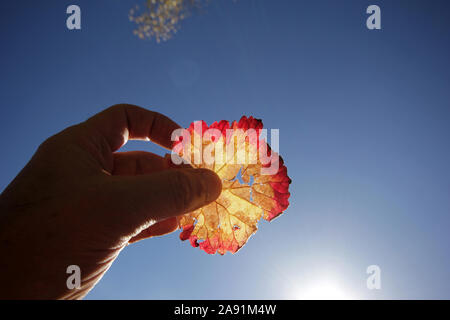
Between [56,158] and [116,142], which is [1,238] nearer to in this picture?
[56,158]

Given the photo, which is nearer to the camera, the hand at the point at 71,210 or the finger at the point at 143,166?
the hand at the point at 71,210

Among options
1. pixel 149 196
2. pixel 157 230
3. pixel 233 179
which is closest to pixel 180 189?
pixel 149 196

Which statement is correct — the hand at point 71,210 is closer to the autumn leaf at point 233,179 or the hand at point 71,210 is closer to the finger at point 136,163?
the autumn leaf at point 233,179

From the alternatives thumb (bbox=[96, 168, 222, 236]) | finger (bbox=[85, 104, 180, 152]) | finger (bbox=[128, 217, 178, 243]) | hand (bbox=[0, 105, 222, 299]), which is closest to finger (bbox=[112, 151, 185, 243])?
finger (bbox=[128, 217, 178, 243])

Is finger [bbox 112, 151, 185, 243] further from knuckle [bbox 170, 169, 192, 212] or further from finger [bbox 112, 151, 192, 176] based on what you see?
knuckle [bbox 170, 169, 192, 212]

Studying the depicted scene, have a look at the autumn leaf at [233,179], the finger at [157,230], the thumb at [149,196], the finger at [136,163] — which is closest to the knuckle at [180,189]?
the thumb at [149,196]
